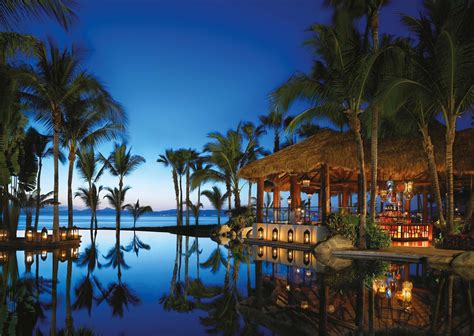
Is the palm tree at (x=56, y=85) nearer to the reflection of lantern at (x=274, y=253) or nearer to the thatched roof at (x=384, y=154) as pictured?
the thatched roof at (x=384, y=154)

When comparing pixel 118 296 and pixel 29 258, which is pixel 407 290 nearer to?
pixel 118 296

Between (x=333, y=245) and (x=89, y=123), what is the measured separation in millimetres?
11255

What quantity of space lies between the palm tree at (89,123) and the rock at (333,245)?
875cm

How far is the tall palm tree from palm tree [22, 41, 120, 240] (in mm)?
7212

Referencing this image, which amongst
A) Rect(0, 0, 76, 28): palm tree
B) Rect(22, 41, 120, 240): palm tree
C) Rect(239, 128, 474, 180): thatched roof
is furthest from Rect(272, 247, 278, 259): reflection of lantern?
Rect(0, 0, 76, 28): palm tree

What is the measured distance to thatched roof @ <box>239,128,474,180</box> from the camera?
49.1 feet

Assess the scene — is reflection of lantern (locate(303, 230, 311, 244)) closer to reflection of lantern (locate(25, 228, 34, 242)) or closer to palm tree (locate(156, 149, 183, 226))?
reflection of lantern (locate(25, 228, 34, 242))

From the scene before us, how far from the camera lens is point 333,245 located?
13203 millimetres

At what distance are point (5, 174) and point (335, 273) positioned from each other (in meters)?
11.7

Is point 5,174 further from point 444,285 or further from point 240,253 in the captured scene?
point 444,285

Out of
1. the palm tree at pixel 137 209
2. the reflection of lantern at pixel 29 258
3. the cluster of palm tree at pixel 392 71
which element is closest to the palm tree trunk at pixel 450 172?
the cluster of palm tree at pixel 392 71

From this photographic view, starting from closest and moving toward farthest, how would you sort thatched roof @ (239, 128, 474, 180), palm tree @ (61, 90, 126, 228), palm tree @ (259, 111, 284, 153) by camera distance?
thatched roof @ (239, 128, 474, 180) → palm tree @ (61, 90, 126, 228) → palm tree @ (259, 111, 284, 153)

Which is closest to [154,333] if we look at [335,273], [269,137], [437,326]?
[437,326]

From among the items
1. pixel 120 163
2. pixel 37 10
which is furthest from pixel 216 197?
pixel 37 10
